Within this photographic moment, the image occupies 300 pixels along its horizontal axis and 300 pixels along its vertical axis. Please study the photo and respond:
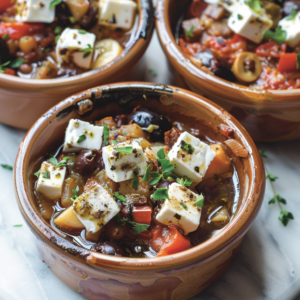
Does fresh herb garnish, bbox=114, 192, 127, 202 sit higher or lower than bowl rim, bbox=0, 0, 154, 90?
lower

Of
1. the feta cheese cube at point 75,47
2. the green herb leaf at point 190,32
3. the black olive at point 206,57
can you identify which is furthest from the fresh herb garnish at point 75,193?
the green herb leaf at point 190,32

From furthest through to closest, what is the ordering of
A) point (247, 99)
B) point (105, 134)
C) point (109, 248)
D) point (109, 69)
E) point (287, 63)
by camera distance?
point (287, 63) < point (109, 69) < point (247, 99) < point (105, 134) < point (109, 248)

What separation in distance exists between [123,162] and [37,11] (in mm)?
1343

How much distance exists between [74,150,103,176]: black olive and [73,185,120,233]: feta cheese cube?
211 millimetres

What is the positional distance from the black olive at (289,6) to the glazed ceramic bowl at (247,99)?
0.82m

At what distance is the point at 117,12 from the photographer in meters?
2.71

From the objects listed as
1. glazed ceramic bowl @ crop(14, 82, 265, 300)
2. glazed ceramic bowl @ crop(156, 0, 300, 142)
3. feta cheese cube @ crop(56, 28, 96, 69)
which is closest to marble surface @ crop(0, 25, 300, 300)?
glazed ceramic bowl @ crop(14, 82, 265, 300)

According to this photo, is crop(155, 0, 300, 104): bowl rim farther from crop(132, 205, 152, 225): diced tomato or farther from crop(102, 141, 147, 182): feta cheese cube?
crop(132, 205, 152, 225): diced tomato

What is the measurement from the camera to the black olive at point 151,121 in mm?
2178

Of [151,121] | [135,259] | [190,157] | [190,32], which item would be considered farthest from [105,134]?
[190,32]

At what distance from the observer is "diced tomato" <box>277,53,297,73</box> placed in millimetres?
2539

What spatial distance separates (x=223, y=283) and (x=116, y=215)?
73 centimetres

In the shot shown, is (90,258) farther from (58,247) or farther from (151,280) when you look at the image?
(151,280)

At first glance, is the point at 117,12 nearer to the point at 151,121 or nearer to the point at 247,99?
the point at 151,121
